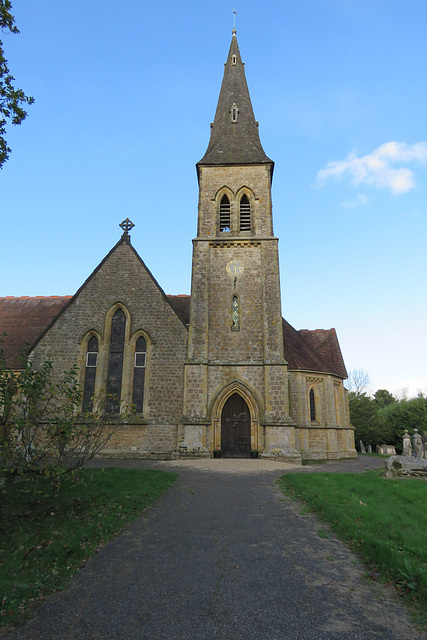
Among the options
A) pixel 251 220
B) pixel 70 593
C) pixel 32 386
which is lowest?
pixel 70 593

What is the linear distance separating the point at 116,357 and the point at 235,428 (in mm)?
6765

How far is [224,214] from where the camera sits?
21750mm

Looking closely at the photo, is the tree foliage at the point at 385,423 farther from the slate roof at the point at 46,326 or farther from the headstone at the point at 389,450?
the slate roof at the point at 46,326

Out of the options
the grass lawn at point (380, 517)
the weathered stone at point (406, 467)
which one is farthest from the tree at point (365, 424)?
the grass lawn at point (380, 517)

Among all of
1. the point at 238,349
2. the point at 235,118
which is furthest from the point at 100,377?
the point at 235,118

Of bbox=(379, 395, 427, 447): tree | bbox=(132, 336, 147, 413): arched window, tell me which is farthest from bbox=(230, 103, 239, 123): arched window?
bbox=(379, 395, 427, 447): tree

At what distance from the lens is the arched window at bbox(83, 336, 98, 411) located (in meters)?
18.9

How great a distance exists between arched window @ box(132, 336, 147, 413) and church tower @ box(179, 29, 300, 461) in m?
2.37

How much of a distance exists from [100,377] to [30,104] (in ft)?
42.2

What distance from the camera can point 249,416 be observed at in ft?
60.4

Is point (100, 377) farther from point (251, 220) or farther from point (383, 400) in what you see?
point (383, 400)

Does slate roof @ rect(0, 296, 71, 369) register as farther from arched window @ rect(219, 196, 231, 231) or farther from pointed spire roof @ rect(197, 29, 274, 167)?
pointed spire roof @ rect(197, 29, 274, 167)

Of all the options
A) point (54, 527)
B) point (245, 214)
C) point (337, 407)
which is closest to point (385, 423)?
point (337, 407)

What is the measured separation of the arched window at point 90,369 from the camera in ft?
62.0
